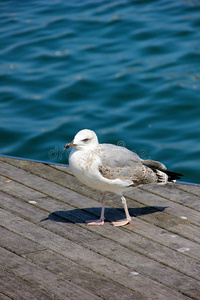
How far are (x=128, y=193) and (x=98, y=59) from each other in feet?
27.1

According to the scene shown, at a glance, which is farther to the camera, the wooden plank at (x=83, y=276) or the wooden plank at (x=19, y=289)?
the wooden plank at (x=83, y=276)

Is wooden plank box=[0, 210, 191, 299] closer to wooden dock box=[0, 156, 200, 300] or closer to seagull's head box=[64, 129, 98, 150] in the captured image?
wooden dock box=[0, 156, 200, 300]

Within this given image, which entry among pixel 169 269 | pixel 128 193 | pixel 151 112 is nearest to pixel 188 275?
pixel 169 269

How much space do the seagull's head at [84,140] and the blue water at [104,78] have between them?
484 centimetres

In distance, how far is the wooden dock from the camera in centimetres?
437

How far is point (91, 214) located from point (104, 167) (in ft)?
2.31

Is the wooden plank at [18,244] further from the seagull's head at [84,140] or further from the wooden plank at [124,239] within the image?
the seagull's head at [84,140]

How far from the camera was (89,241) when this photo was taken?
17.1ft

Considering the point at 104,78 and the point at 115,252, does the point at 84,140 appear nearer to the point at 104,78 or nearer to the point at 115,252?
the point at 115,252

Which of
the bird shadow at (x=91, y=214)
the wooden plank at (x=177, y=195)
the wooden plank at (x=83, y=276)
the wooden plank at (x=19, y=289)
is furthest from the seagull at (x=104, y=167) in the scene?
the wooden plank at (x=19, y=289)

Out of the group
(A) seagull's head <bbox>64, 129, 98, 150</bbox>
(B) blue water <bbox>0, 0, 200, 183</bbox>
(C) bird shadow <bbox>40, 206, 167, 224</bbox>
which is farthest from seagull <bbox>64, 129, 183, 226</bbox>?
(B) blue water <bbox>0, 0, 200, 183</bbox>

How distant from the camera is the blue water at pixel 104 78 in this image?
36.0 feet

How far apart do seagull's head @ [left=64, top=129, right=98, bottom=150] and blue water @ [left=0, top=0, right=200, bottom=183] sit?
484cm

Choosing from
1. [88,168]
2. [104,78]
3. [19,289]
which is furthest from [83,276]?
[104,78]
